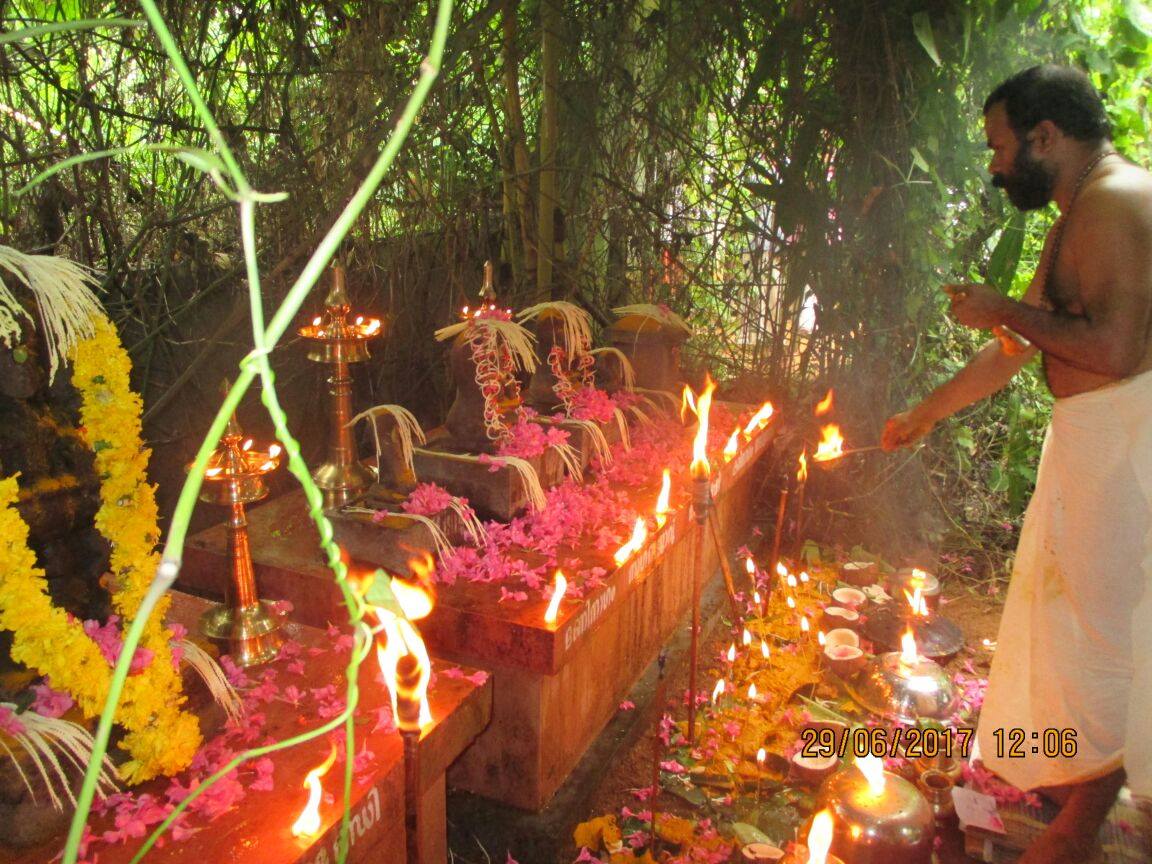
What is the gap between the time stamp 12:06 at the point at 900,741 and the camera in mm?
3182

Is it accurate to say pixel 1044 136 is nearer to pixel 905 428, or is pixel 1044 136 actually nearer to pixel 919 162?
pixel 905 428

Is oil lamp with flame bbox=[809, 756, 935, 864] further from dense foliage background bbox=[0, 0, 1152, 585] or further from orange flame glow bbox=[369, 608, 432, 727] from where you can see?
dense foliage background bbox=[0, 0, 1152, 585]

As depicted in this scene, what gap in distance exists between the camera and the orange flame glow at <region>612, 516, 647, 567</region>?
3299mm

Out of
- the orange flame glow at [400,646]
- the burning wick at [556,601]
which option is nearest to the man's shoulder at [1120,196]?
the burning wick at [556,601]

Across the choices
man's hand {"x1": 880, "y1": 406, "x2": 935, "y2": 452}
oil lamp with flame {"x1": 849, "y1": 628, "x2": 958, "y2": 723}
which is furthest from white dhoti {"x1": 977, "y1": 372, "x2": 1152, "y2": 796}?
man's hand {"x1": 880, "y1": 406, "x2": 935, "y2": 452}

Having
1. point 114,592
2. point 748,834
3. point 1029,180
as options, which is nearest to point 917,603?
point 748,834

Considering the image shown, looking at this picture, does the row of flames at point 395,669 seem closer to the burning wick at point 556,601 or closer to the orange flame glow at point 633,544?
the burning wick at point 556,601

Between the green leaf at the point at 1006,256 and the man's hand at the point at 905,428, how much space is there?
1872 mm

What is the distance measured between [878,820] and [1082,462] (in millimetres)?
1434

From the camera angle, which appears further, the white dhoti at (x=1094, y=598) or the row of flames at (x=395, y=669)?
the white dhoti at (x=1094, y=598)

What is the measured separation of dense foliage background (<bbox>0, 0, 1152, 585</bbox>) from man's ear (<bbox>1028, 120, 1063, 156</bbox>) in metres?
1.68

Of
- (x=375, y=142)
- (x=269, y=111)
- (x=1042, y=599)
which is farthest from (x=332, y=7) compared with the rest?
(x=1042, y=599)

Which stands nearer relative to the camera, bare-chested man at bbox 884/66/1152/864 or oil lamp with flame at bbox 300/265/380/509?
bare-chested man at bbox 884/66/1152/864

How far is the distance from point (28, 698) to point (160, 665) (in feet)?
0.87
